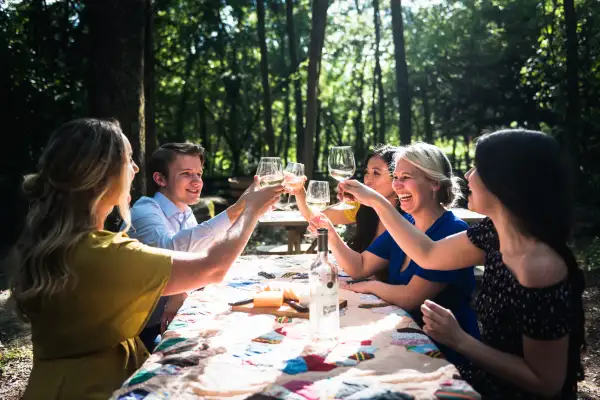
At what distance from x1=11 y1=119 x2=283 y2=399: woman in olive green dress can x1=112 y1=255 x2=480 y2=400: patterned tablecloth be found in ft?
0.62

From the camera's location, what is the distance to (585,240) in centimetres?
1052

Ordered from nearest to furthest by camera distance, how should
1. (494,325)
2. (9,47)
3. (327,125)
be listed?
(494,325), (9,47), (327,125)

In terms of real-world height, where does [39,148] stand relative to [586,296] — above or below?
above

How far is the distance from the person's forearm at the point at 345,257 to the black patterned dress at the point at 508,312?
2.65ft

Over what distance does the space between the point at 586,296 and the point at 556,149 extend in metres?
5.56

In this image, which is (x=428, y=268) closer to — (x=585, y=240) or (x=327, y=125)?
(x=585, y=240)

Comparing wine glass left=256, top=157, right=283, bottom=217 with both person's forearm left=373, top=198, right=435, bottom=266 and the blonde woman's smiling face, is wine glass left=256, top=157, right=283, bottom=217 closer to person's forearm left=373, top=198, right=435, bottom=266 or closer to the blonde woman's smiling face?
person's forearm left=373, top=198, right=435, bottom=266

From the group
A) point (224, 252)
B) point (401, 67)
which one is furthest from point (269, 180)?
point (401, 67)

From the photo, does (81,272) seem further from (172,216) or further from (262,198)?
(172,216)

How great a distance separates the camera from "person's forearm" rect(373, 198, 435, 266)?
2398 millimetres

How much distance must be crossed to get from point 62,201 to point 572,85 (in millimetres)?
12681

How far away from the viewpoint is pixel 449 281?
97.6 inches

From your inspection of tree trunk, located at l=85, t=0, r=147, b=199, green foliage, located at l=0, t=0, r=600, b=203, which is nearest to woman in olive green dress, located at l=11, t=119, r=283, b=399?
tree trunk, located at l=85, t=0, r=147, b=199

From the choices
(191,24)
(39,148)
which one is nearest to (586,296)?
(39,148)
